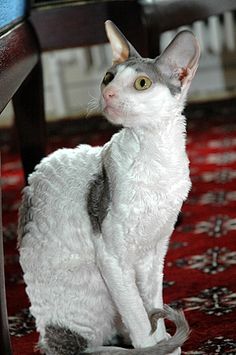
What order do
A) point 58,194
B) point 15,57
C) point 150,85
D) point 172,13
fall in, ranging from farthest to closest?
point 172,13 < point 15,57 < point 58,194 < point 150,85

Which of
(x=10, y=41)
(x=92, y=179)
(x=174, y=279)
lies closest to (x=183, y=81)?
(x=92, y=179)

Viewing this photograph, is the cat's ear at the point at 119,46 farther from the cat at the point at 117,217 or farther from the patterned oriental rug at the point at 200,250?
the patterned oriental rug at the point at 200,250

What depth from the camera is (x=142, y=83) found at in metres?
1.05

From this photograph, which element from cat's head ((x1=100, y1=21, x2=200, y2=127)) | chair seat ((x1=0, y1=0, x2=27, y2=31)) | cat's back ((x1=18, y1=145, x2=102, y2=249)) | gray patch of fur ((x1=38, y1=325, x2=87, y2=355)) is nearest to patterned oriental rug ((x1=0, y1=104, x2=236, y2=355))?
gray patch of fur ((x1=38, y1=325, x2=87, y2=355))

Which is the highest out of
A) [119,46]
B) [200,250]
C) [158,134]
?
[119,46]

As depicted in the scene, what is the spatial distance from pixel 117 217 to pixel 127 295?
0.11 metres

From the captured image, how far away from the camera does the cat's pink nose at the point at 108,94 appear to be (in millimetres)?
1050

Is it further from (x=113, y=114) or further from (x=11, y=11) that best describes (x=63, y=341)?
(x=11, y=11)

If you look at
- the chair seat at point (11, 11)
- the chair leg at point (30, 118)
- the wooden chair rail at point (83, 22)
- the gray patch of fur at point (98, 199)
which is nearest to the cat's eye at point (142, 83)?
the gray patch of fur at point (98, 199)

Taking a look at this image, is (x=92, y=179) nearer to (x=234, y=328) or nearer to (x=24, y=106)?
(x=234, y=328)

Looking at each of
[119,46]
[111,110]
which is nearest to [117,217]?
[111,110]

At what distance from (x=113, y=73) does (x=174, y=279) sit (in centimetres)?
Answer: 55

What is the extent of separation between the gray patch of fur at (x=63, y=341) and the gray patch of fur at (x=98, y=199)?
0.17 meters

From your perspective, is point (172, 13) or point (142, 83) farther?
point (172, 13)
